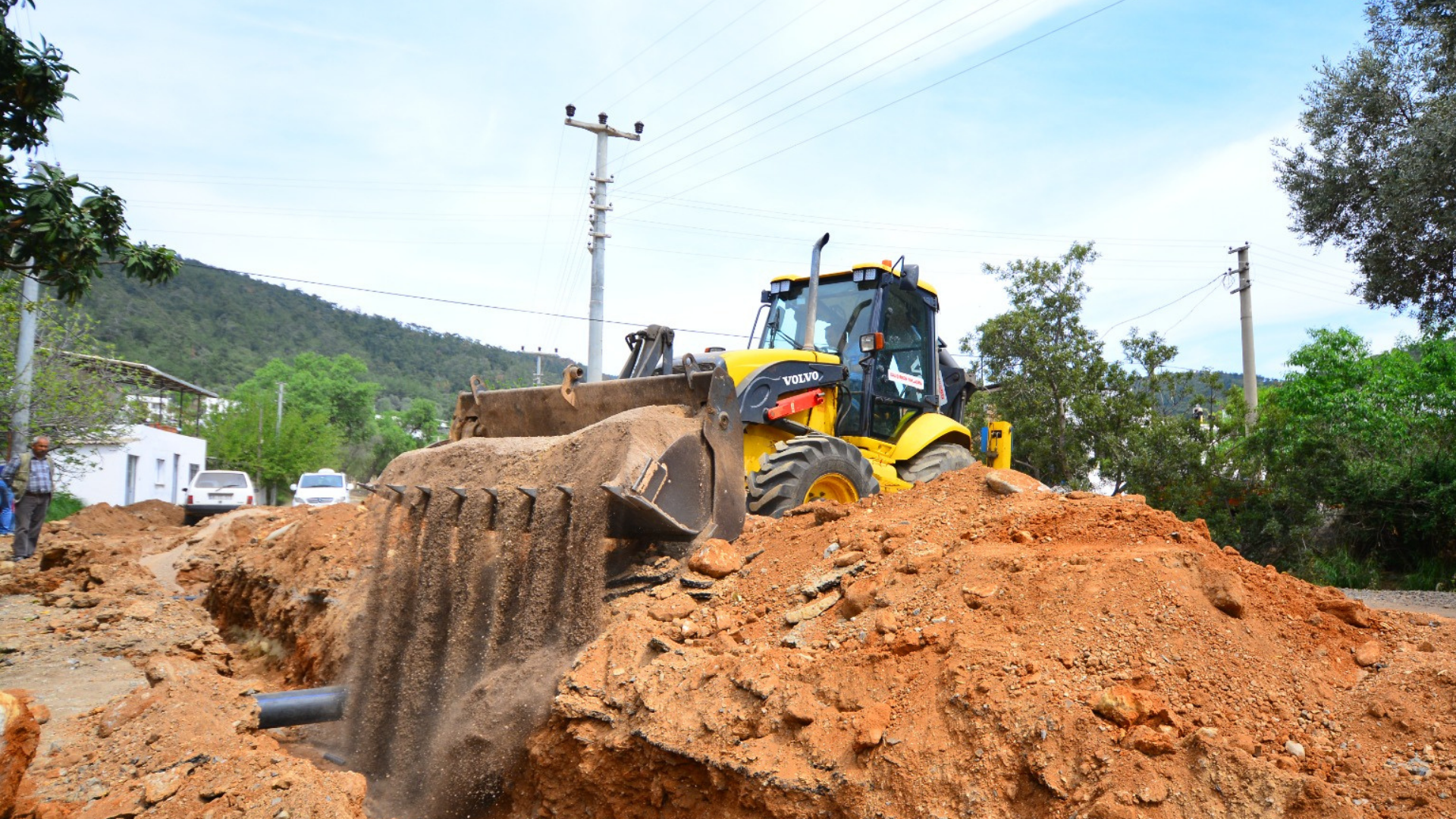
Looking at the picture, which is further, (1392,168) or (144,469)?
(144,469)

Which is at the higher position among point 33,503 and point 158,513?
point 33,503

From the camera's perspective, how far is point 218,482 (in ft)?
78.9

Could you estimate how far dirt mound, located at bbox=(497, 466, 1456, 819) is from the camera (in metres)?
3.04

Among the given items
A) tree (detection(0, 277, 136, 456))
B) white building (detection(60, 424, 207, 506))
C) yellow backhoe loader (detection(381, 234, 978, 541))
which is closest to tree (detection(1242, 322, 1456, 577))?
yellow backhoe loader (detection(381, 234, 978, 541))

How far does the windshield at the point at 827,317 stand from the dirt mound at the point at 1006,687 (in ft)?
10.6

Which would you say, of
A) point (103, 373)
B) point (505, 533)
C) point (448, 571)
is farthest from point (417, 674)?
point (103, 373)

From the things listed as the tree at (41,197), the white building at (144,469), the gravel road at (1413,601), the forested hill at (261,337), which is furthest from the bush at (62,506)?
the forested hill at (261,337)

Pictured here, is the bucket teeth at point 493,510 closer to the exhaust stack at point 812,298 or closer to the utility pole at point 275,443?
the exhaust stack at point 812,298

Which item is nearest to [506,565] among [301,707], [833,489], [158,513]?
[301,707]

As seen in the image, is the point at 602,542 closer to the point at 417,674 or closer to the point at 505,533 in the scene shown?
the point at 505,533

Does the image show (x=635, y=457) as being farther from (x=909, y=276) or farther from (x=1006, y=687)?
(x=909, y=276)

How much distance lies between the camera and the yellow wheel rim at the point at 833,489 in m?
6.66

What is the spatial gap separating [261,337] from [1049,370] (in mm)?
91111

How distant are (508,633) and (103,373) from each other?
19.9m
